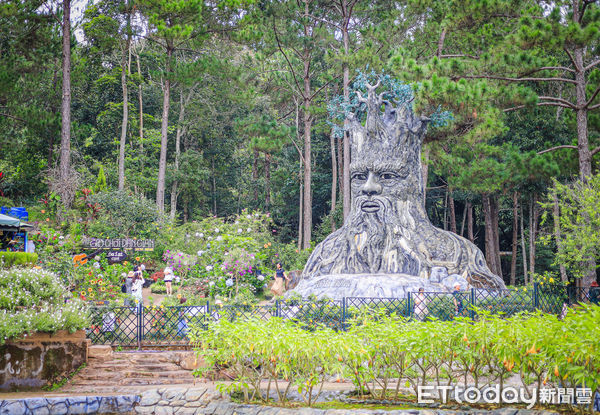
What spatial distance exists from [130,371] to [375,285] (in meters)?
6.45

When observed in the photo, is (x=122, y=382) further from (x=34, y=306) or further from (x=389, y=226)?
(x=389, y=226)

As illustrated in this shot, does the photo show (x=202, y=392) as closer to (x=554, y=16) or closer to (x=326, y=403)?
(x=326, y=403)

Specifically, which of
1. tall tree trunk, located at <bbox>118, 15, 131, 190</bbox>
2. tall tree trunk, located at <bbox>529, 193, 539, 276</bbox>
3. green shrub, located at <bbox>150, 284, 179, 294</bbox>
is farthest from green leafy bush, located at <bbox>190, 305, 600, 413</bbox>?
tall tree trunk, located at <bbox>118, 15, 131, 190</bbox>

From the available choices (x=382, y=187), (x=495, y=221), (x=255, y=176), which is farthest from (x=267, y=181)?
(x=382, y=187)

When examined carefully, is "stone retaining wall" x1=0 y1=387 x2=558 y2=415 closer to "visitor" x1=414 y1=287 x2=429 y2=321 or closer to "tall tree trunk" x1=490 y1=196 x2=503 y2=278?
"visitor" x1=414 y1=287 x2=429 y2=321

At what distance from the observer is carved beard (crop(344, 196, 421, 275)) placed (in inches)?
643

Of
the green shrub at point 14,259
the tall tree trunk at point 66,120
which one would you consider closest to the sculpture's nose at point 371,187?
the green shrub at point 14,259

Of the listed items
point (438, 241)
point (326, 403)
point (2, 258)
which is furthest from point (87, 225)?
point (326, 403)

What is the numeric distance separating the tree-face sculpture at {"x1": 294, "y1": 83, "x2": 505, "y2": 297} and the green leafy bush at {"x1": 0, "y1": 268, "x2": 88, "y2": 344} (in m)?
6.20

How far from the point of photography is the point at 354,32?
30938mm

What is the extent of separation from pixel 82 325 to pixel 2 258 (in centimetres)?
479

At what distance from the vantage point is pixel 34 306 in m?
11.5

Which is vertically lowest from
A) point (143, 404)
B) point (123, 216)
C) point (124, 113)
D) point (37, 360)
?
point (143, 404)

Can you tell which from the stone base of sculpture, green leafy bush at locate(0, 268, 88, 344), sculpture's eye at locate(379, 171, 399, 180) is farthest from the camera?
sculpture's eye at locate(379, 171, 399, 180)
